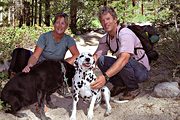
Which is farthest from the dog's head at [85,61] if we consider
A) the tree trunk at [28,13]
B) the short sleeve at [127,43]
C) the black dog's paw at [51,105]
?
the tree trunk at [28,13]

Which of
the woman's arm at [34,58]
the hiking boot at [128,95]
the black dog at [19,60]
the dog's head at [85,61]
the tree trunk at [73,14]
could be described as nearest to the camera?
the dog's head at [85,61]

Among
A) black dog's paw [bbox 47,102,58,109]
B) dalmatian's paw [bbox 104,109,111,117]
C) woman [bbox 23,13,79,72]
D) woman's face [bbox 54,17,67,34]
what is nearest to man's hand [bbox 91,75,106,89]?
dalmatian's paw [bbox 104,109,111,117]

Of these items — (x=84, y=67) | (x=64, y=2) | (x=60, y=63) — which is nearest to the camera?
(x=84, y=67)

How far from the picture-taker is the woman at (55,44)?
510cm

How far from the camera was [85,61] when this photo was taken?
14.2 feet

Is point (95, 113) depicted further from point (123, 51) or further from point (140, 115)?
point (123, 51)

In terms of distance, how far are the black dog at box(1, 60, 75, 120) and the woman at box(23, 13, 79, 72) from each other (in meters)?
0.48

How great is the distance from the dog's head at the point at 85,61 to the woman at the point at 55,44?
0.76 m

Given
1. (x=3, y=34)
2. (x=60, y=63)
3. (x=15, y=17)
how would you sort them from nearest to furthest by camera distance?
(x=60, y=63) → (x=3, y=34) → (x=15, y=17)

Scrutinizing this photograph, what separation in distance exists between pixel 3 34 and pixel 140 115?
10179mm

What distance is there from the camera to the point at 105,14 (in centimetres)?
465

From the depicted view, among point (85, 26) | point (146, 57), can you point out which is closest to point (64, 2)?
point (85, 26)

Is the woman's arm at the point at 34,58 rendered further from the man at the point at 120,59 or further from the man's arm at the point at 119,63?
the man's arm at the point at 119,63

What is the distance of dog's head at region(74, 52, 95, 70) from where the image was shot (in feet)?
14.1
